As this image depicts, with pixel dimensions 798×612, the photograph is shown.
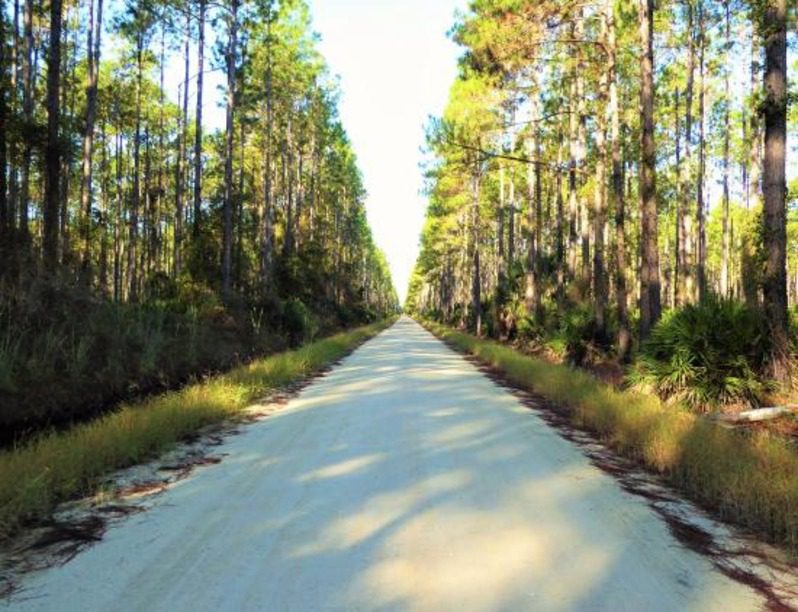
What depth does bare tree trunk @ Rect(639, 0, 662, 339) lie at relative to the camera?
563 inches

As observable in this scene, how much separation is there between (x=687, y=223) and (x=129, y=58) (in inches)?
1113

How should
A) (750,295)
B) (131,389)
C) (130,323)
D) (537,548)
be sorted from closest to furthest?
(537,548) < (131,389) < (130,323) < (750,295)

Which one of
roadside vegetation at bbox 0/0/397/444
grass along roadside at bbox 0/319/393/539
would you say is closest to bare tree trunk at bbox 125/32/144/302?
roadside vegetation at bbox 0/0/397/444

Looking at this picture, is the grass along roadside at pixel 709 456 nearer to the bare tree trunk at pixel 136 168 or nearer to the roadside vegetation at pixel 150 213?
the roadside vegetation at pixel 150 213

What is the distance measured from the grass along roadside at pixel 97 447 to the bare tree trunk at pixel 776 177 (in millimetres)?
8505

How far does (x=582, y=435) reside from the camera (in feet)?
29.9

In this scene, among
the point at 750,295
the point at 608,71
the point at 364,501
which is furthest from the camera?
the point at 608,71

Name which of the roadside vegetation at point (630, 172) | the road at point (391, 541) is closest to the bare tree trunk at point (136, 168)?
the roadside vegetation at point (630, 172)

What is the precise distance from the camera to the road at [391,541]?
371 cm

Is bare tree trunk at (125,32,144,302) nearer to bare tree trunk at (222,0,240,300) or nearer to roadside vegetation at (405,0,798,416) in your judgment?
bare tree trunk at (222,0,240,300)

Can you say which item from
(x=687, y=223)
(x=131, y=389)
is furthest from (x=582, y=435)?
(x=687, y=223)

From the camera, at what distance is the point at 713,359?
1064 centimetres

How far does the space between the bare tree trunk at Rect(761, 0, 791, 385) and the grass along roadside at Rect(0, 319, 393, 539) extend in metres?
8.50

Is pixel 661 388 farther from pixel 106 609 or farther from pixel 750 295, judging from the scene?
pixel 106 609
